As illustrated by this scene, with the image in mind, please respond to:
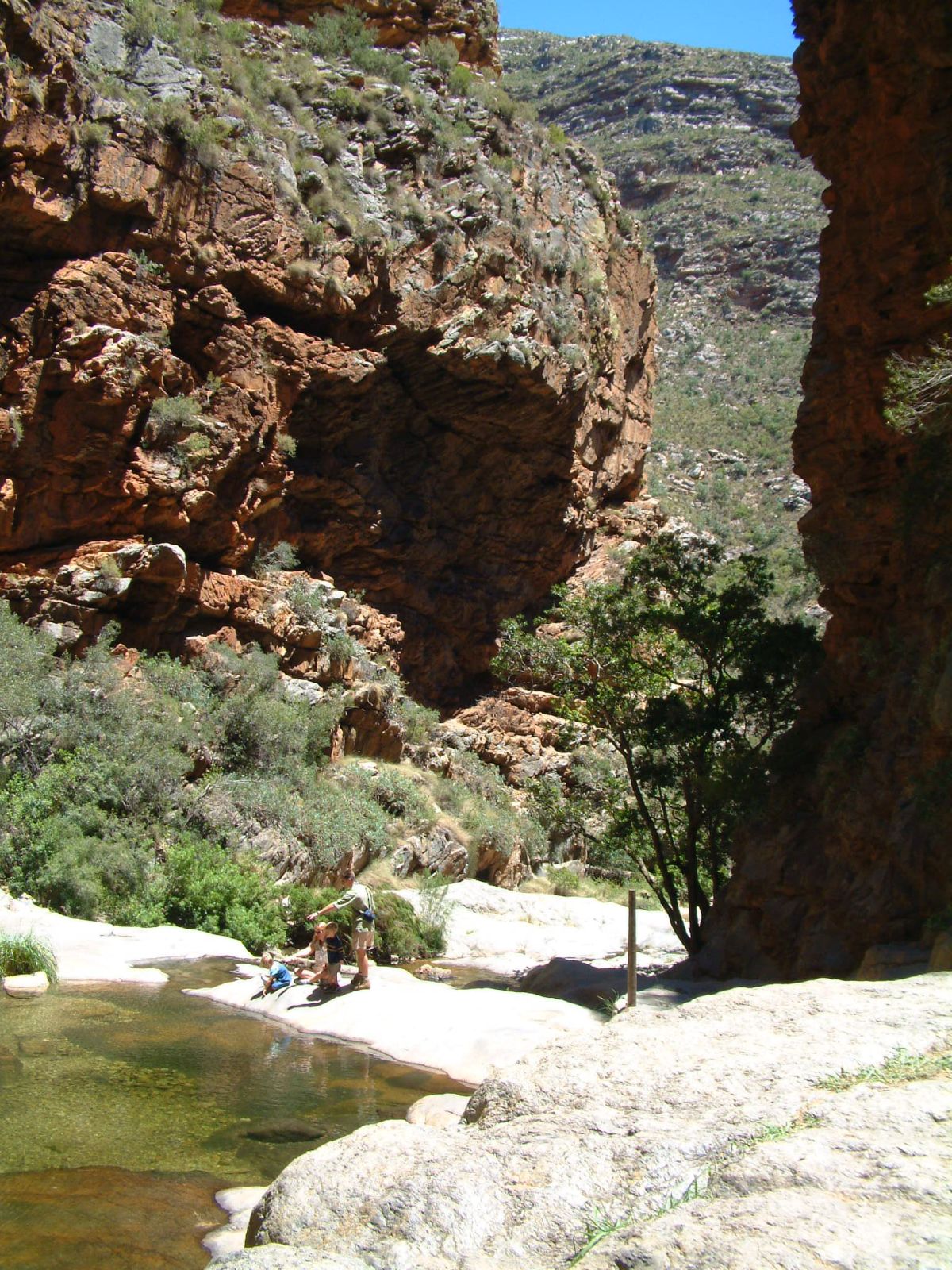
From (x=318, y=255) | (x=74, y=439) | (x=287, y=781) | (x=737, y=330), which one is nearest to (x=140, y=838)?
(x=287, y=781)

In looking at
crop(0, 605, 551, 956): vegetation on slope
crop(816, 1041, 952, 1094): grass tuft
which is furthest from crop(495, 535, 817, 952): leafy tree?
crop(816, 1041, 952, 1094): grass tuft

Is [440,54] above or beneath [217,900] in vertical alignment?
above

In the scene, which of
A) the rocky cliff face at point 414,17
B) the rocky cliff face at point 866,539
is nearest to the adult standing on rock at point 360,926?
the rocky cliff face at point 866,539

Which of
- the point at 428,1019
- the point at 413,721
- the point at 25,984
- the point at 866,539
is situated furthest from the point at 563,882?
the point at 25,984

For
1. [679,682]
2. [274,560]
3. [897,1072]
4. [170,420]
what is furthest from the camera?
[274,560]

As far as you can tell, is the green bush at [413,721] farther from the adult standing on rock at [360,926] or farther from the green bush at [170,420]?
the adult standing on rock at [360,926]

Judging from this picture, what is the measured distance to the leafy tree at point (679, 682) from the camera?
15.0m

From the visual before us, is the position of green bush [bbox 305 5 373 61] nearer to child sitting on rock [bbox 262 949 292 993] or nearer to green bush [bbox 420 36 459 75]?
green bush [bbox 420 36 459 75]

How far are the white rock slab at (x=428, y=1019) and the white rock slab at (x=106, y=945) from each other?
1170 mm

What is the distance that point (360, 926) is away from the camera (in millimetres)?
11305

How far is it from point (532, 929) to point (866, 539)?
11.1 m

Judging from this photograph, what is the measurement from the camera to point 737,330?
220 feet

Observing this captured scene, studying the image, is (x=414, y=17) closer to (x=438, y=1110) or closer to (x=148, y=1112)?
(x=148, y=1112)

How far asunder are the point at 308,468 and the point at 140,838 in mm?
14015
